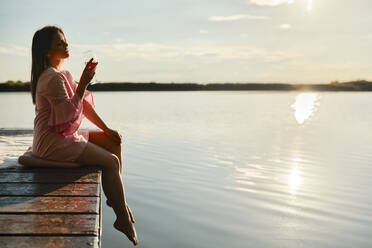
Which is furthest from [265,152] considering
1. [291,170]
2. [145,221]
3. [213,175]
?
[145,221]

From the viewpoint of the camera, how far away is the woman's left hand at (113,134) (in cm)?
421

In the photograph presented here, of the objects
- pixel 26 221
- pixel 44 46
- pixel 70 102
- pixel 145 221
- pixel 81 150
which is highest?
pixel 44 46

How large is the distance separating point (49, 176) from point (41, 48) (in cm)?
123

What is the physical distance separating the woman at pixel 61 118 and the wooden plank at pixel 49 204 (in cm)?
70

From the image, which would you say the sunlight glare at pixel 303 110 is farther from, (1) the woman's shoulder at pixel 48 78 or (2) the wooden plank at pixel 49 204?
(2) the wooden plank at pixel 49 204

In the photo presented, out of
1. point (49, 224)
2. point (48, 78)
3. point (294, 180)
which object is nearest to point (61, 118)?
point (48, 78)

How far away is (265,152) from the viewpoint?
12.1 m

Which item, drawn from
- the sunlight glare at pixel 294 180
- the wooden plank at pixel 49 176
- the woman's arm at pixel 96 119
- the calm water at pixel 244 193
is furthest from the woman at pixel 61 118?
the sunlight glare at pixel 294 180

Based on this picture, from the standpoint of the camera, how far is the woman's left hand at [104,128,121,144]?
13.8ft

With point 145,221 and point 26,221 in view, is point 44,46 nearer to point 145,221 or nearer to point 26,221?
Answer: point 26,221

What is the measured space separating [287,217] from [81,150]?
3.52m

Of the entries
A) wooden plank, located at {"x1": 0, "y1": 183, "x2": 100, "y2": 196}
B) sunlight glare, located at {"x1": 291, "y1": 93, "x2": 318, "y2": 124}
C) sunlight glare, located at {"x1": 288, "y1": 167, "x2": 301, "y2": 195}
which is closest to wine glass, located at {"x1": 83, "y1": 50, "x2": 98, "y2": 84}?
wooden plank, located at {"x1": 0, "y1": 183, "x2": 100, "y2": 196}

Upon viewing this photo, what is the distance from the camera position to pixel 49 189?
3271mm

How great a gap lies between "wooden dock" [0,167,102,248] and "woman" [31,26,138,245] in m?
0.17
